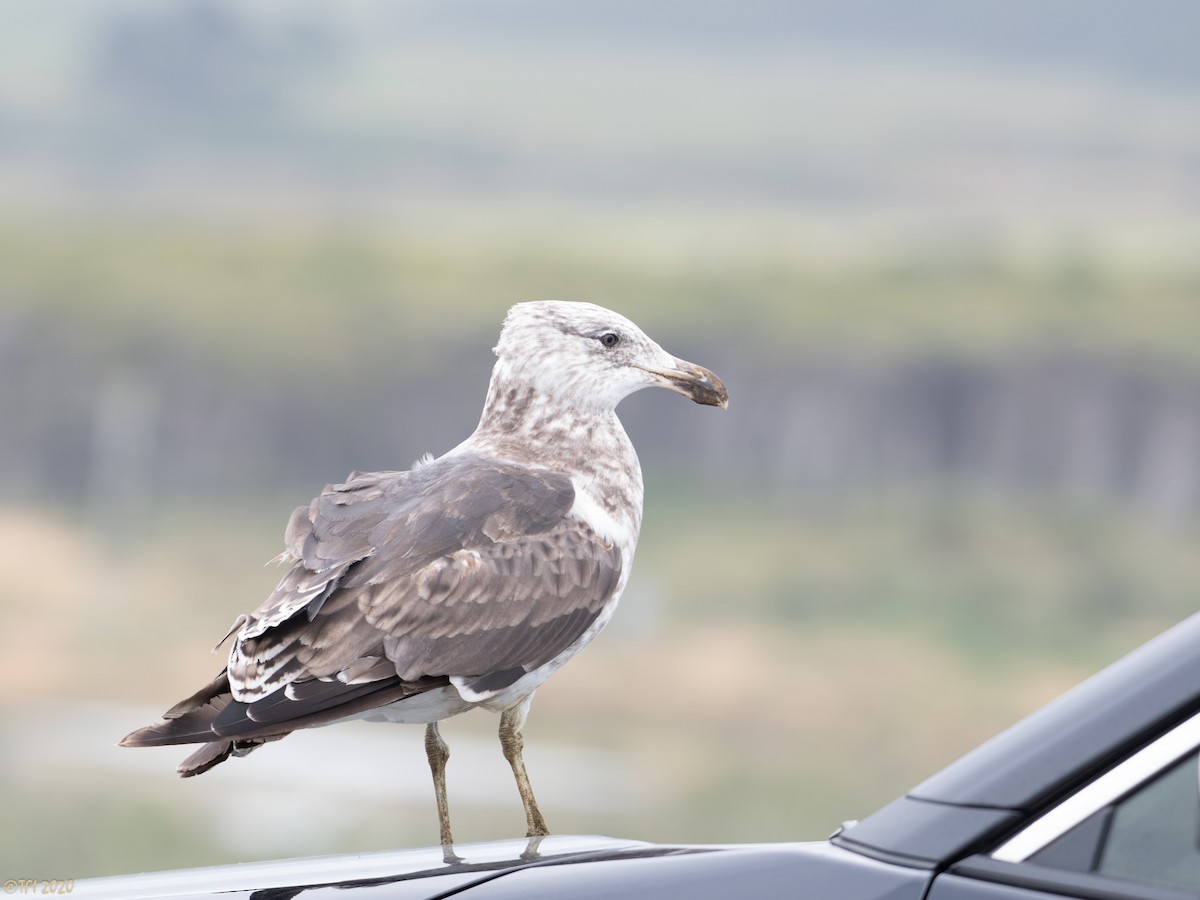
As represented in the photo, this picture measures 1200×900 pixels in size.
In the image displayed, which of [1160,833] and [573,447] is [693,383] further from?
[1160,833]

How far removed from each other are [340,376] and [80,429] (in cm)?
626

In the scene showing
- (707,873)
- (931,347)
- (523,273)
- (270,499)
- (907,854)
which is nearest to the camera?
(907,854)

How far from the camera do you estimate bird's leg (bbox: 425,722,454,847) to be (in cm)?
322

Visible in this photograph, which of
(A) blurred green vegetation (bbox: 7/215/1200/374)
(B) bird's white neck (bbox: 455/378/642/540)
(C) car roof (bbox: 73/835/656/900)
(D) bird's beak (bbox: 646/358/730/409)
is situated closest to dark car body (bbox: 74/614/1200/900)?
(C) car roof (bbox: 73/835/656/900)

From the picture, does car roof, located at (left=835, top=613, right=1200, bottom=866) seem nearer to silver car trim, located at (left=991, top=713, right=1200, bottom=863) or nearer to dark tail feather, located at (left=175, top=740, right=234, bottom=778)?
→ silver car trim, located at (left=991, top=713, right=1200, bottom=863)

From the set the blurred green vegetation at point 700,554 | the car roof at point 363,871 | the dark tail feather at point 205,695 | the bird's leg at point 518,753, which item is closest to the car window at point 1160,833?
the car roof at point 363,871

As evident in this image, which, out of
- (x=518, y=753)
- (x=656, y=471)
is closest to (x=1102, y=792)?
(x=518, y=753)

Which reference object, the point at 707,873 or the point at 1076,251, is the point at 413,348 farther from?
the point at 707,873

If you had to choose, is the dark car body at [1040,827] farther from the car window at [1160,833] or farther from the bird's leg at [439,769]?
the bird's leg at [439,769]

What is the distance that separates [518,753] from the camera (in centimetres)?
324

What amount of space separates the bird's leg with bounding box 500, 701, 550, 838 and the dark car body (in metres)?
0.72

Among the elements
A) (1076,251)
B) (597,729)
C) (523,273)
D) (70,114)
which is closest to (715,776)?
(597,729)

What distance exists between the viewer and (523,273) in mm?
48938

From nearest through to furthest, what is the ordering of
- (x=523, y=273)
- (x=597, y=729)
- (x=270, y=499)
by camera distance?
1. (x=597, y=729)
2. (x=270, y=499)
3. (x=523, y=273)
